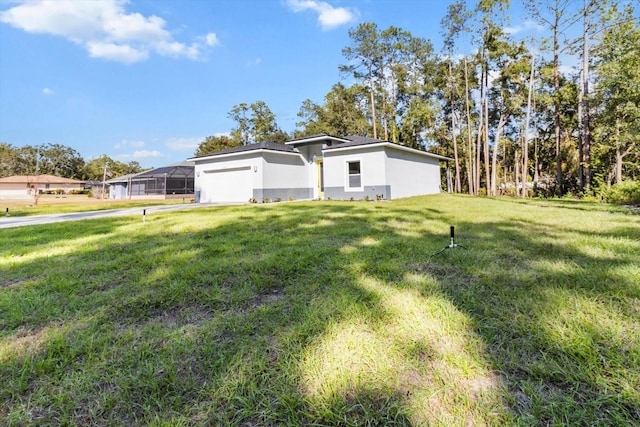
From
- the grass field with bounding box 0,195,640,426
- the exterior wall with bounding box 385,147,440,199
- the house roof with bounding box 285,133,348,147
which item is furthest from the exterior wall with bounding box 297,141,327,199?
the grass field with bounding box 0,195,640,426

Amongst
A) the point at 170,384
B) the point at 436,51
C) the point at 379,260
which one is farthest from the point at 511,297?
the point at 436,51

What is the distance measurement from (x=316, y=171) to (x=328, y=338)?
14225mm

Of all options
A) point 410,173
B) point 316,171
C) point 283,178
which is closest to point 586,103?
point 410,173

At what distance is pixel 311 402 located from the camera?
4.36 feet

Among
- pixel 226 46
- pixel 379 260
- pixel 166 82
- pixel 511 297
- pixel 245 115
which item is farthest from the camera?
pixel 245 115

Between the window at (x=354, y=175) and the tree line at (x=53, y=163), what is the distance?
4980 cm

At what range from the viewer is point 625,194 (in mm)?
10469

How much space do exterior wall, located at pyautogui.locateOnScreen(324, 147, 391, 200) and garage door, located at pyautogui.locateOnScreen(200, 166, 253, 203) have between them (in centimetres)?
393

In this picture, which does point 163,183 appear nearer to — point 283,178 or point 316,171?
point 283,178

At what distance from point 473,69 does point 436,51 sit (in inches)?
128

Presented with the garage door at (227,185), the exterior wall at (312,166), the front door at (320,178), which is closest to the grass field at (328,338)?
the garage door at (227,185)

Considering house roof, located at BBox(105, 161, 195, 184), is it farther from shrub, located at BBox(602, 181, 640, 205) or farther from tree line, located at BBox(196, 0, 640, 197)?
shrub, located at BBox(602, 181, 640, 205)

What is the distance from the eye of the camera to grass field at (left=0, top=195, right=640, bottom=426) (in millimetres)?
1304

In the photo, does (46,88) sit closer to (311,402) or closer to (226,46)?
(226,46)
